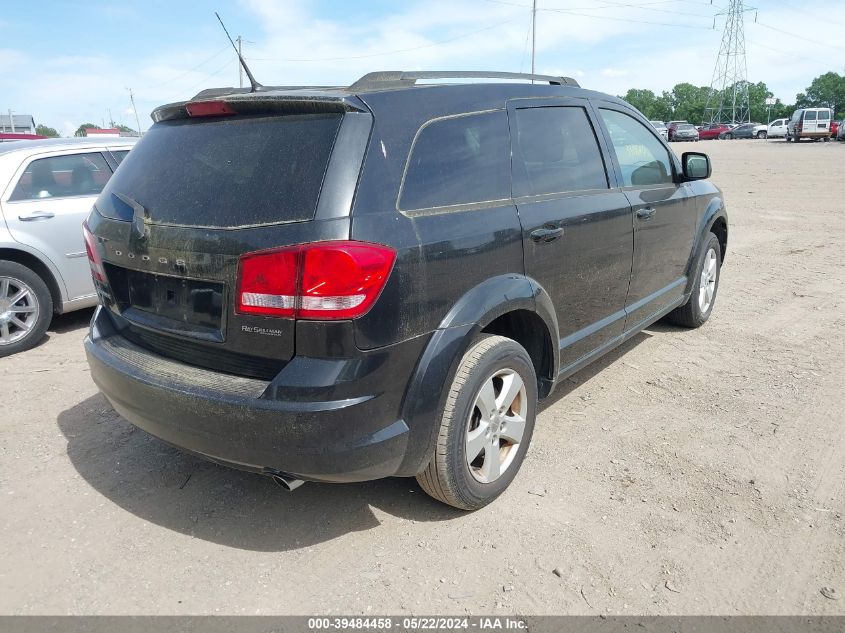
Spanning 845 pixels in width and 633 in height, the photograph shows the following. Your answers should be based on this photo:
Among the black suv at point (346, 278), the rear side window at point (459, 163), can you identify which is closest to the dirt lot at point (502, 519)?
the black suv at point (346, 278)

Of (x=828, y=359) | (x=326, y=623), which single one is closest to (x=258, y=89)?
(x=326, y=623)

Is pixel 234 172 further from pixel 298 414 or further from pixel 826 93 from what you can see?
pixel 826 93

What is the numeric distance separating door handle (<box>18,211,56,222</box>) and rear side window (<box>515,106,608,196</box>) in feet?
13.5

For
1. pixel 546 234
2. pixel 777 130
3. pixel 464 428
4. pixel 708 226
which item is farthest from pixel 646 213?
pixel 777 130

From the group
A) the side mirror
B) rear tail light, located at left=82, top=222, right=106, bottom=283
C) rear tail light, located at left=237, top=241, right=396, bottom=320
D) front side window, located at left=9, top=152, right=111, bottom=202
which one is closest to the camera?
rear tail light, located at left=237, top=241, right=396, bottom=320

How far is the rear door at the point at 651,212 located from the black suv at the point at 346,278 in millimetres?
759

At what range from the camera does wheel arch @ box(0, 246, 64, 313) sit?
17.1 ft

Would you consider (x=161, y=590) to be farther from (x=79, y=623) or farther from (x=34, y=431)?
(x=34, y=431)

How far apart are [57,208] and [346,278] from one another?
4.28m

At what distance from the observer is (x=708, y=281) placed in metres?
5.57

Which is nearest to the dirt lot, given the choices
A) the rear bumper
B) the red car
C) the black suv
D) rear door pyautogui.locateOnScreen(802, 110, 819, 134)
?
the black suv

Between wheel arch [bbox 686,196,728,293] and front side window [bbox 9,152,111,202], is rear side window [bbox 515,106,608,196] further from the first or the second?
front side window [bbox 9,152,111,202]

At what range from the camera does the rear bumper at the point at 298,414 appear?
228 centimetres

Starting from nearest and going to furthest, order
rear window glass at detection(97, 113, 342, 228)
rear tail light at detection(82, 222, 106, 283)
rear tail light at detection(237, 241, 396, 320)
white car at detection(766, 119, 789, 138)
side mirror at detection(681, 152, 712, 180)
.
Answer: rear tail light at detection(237, 241, 396, 320) → rear window glass at detection(97, 113, 342, 228) → rear tail light at detection(82, 222, 106, 283) → side mirror at detection(681, 152, 712, 180) → white car at detection(766, 119, 789, 138)
